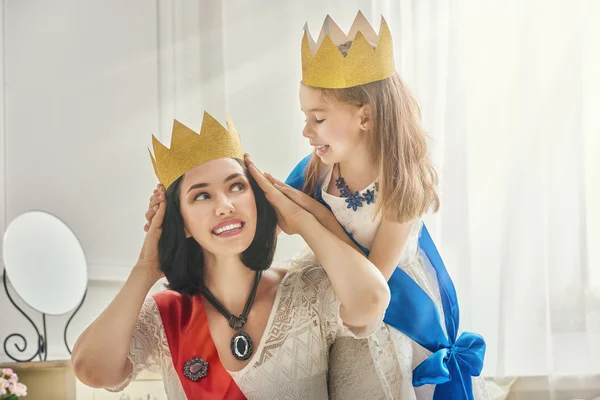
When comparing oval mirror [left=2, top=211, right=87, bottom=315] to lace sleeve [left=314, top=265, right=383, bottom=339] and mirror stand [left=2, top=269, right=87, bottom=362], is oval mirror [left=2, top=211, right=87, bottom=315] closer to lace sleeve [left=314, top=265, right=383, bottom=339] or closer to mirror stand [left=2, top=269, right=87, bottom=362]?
mirror stand [left=2, top=269, right=87, bottom=362]

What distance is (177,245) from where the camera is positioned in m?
1.31

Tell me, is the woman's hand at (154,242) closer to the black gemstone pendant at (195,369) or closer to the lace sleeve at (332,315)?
the black gemstone pendant at (195,369)

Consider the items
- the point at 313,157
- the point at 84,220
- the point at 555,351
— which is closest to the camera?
the point at 313,157

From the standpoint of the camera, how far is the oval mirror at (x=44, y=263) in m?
2.62

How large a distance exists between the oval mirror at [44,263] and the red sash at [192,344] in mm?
1404

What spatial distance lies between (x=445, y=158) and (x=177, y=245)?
4.52 ft

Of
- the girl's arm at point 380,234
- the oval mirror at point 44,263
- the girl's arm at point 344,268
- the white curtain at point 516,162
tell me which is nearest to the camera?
the girl's arm at point 344,268

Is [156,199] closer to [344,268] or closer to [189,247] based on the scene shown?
[189,247]

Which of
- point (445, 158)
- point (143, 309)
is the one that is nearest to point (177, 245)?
point (143, 309)

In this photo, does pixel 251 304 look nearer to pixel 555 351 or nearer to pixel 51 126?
pixel 555 351

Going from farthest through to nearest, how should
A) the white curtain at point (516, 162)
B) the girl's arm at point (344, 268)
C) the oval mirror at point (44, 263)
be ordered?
the oval mirror at point (44, 263)
the white curtain at point (516, 162)
the girl's arm at point (344, 268)

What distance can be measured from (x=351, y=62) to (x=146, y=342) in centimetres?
65

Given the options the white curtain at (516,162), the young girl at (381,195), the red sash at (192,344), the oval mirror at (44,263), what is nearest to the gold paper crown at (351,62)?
the young girl at (381,195)

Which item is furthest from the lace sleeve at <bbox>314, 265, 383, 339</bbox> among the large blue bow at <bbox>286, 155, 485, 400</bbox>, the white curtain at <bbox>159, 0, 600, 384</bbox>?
the white curtain at <bbox>159, 0, 600, 384</bbox>
